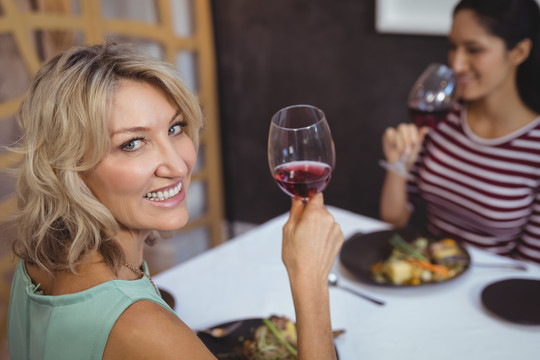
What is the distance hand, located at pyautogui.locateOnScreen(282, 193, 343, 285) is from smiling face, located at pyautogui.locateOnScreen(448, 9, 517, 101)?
1.03 metres

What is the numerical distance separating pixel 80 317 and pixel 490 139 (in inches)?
60.8

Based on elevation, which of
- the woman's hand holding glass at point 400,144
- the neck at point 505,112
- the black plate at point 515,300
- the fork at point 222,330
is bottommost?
the black plate at point 515,300

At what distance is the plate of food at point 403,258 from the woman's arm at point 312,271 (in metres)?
0.40

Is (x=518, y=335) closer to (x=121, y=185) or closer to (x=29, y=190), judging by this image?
(x=121, y=185)

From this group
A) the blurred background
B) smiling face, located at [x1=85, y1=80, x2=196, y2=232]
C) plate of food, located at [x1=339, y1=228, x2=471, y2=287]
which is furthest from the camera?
the blurred background

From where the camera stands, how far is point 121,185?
1012 mm

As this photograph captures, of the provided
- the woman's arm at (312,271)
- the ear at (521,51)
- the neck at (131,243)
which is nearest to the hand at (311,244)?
the woman's arm at (312,271)

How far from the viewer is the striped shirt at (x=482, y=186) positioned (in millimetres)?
1867

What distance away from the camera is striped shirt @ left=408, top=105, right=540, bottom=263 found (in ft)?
6.13

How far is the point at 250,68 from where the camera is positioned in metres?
3.37

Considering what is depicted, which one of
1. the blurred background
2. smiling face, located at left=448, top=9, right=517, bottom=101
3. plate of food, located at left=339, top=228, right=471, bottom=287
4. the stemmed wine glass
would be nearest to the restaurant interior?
the blurred background

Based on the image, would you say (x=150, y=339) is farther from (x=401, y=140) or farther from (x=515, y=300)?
(x=401, y=140)

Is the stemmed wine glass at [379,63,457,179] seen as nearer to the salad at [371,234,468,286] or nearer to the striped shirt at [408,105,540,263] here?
the striped shirt at [408,105,540,263]

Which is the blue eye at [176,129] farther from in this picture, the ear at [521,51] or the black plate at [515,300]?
the ear at [521,51]
